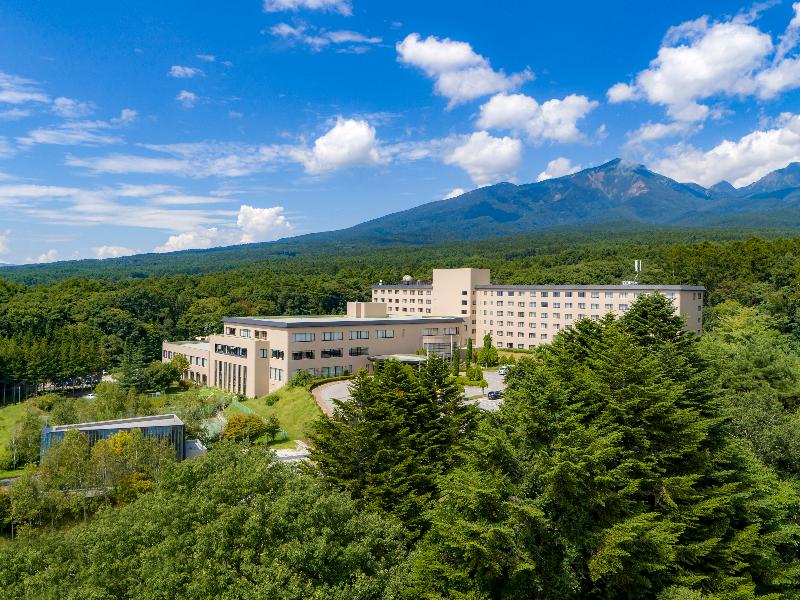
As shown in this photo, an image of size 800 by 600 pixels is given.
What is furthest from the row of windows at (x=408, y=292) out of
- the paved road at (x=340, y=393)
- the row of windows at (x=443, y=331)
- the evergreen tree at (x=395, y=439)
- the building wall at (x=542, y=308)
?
the evergreen tree at (x=395, y=439)

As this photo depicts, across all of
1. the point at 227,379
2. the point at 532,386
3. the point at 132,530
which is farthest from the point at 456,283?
the point at 132,530

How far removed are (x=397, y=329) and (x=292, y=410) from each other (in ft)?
46.2

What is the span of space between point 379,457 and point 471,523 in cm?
679

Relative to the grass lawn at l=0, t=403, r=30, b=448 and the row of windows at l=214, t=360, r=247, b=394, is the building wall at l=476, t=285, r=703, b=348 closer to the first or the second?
the row of windows at l=214, t=360, r=247, b=394

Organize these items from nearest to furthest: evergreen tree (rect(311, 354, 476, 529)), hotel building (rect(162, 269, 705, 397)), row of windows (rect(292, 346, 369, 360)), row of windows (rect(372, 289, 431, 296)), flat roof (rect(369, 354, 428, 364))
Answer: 1. evergreen tree (rect(311, 354, 476, 529))
2. row of windows (rect(292, 346, 369, 360))
3. hotel building (rect(162, 269, 705, 397))
4. flat roof (rect(369, 354, 428, 364))
5. row of windows (rect(372, 289, 431, 296))

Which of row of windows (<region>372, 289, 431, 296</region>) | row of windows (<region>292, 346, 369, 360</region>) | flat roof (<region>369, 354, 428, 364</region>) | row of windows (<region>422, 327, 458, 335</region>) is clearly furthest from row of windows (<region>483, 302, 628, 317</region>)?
row of windows (<region>292, 346, 369, 360</region>)

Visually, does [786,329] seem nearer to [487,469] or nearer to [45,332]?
[487,469]

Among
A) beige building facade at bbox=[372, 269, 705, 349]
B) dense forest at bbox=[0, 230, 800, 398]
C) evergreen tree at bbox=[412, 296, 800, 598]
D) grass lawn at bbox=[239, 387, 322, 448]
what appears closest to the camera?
evergreen tree at bbox=[412, 296, 800, 598]

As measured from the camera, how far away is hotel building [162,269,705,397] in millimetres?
42125

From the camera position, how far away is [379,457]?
18.4 meters

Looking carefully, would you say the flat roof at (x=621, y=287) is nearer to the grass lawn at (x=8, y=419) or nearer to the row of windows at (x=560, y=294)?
the row of windows at (x=560, y=294)

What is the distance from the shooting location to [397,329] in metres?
47.4

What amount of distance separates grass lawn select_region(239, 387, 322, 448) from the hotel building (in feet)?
7.93

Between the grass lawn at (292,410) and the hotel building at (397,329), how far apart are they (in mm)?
2417
